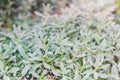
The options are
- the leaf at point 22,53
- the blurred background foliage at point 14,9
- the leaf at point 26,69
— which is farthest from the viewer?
the blurred background foliage at point 14,9

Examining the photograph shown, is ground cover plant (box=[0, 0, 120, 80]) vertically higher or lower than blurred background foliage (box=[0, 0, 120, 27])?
lower

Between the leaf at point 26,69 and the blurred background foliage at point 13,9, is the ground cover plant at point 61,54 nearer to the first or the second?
the leaf at point 26,69

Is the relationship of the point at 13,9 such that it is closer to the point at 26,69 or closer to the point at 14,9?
the point at 14,9

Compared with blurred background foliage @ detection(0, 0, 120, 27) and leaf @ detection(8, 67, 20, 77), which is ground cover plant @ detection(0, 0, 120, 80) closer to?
leaf @ detection(8, 67, 20, 77)

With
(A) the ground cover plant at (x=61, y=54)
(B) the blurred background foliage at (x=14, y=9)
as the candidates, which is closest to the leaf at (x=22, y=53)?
(A) the ground cover plant at (x=61, y=54)

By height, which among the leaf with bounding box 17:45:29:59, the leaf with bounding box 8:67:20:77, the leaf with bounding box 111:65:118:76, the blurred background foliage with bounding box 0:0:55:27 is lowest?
the leaf with bounding box 8:67:20:77

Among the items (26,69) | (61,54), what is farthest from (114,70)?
(26,69)

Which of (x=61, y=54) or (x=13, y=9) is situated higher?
(x=13, y=9)

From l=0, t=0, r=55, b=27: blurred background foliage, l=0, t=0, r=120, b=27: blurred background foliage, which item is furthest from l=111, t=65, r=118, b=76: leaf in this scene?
l=0, t=0, r=55, b=27: blurred background foliage

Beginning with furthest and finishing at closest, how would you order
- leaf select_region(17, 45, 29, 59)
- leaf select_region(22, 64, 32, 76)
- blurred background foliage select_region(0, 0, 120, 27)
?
blurred background foliage select_region(0, 0, 120, 27) < leaf select_region(17, 45, 29, 59) < leaf select_region(22, 64, 32, 76)
